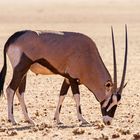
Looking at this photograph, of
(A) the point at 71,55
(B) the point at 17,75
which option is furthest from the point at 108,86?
(B) the point at 17,75

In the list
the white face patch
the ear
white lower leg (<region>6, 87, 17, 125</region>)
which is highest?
the white face patch

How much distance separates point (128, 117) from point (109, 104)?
1199mm

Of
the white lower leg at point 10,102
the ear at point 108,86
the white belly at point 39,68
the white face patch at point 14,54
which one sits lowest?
the white lower leg at point 10,102

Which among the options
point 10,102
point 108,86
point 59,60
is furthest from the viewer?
point 10,102

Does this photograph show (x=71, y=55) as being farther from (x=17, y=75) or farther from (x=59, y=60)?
(x=17, y=75)

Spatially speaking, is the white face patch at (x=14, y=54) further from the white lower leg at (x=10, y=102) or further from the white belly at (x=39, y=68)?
the white lower leg at (x=10, y=102)

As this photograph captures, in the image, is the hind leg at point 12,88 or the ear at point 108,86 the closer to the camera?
the ear at point 108,86

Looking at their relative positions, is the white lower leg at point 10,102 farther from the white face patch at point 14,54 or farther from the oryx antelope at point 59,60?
the white face patch at point 14,54

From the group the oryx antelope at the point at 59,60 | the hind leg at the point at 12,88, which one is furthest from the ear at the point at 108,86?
the hind leg at the point at 12,88

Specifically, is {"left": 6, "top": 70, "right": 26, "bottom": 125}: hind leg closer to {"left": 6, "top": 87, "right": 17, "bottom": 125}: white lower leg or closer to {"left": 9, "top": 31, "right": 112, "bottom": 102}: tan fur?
{"left": 6, "top": 87, "right": 17, "bottom": 125}: white lower leg

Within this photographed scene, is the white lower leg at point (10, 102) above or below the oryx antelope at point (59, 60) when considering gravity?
below

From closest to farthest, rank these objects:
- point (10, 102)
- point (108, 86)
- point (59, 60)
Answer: point (108, 86)
point (59, 60)
point (10, 102)

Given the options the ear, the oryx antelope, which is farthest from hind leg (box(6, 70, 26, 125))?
the ear

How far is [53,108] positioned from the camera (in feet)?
49.7
